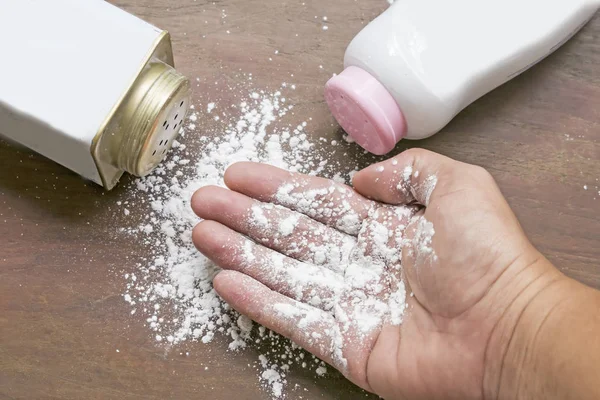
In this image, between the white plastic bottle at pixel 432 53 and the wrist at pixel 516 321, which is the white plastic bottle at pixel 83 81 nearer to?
the white plastic bottle at pixel 432 53

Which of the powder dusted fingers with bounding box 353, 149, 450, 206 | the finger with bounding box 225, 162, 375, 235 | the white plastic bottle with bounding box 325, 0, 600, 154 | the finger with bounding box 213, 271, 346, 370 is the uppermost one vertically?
the white plastic bottle with bounding box 325, 0, 600, 154

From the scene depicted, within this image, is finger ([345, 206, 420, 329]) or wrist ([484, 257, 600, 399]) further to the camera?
finger ([345, 206, 420, 329])

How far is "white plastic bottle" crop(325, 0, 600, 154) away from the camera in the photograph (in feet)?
2.40

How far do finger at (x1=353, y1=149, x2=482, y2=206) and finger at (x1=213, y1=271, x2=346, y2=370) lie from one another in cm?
17

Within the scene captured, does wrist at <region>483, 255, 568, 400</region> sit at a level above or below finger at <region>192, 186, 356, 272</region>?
above

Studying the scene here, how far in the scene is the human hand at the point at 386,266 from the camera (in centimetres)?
66

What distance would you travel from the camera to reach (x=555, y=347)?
61 cm

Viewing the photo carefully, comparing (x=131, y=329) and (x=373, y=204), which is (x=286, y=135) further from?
(x=131, y=329)

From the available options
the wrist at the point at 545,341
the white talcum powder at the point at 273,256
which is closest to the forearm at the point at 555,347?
the wrist at the point at 545,341

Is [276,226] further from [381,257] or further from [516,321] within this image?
[516,321]

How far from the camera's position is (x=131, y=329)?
783 millimetres

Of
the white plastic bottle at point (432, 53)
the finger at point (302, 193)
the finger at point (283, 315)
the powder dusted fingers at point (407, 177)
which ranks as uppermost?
the white plastic bottle at point (432, 53)

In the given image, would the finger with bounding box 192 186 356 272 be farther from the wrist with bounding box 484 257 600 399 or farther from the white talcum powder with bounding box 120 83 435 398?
the wrist with bounding box 484 257 600 399

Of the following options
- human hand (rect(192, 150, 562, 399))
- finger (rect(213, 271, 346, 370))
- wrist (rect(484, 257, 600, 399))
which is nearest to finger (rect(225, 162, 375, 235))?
human hand (rect(192, 150, 562, 399))
